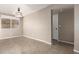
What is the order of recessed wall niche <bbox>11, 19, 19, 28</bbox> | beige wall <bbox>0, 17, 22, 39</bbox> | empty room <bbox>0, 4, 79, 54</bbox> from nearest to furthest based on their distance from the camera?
empty room <bbox>0, 4, 79, 54</bbox>, beige wall <bbox>0, 17, 22, 39</bbox>, recessed wall niche <bbox>11, 19, 19, 28</bbox>

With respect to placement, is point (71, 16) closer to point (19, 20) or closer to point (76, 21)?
point (76, 21)

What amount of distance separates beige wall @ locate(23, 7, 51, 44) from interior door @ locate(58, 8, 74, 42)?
98 centimetres

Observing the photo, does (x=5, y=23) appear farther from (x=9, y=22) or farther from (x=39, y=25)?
(x=39, y=25)

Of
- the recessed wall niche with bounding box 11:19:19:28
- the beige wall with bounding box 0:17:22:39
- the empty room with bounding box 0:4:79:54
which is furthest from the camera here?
the recessed wall niche with bounding box 11:19:19:28

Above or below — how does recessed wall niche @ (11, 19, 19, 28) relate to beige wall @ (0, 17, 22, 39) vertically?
above

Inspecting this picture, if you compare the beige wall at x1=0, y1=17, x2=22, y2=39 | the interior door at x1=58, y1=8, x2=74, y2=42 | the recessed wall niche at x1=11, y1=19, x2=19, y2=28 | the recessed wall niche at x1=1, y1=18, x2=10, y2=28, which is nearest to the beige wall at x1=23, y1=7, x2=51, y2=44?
the beige wall at x1=0, y1=17, x2=22, y2=39

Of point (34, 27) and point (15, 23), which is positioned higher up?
point (15, 23)

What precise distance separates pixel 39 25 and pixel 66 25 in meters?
1.38

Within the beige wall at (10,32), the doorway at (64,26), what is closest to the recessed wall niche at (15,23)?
the beige wall at (10,32)

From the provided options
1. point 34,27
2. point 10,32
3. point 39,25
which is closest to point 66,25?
point 39,25

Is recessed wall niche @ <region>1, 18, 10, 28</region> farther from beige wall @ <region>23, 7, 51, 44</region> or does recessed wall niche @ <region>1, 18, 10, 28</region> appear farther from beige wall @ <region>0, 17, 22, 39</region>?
beige wall @ <region>23, 7, 51, 44</region>

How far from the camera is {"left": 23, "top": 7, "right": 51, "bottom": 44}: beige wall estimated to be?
3943 millimetres

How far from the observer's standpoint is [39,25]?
430 cm
